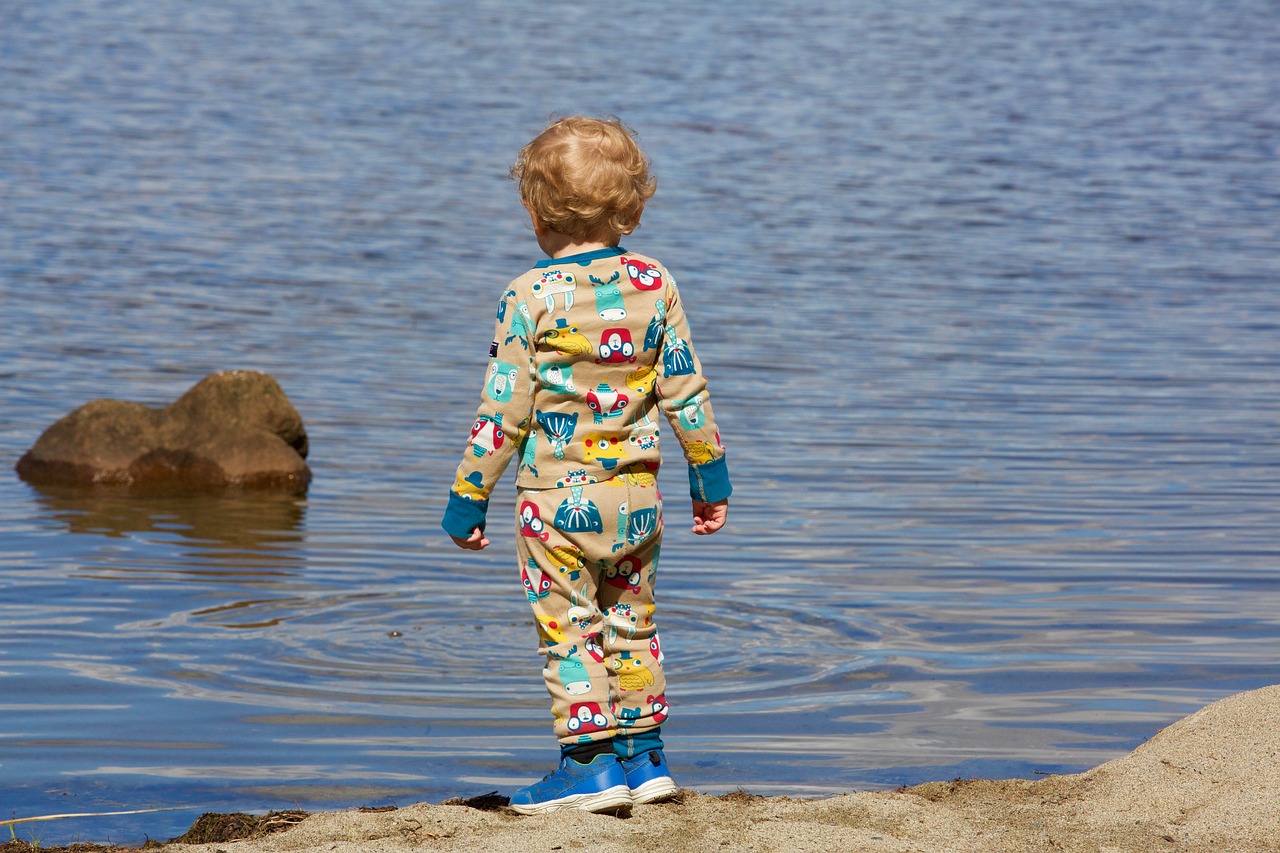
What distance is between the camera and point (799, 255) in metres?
17.9

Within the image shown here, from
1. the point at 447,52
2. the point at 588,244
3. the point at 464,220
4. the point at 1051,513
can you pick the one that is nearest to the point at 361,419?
the point at 1051,513

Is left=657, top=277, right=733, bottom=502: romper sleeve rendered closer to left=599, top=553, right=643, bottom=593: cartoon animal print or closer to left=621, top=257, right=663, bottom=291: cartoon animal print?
left=621, top=257, right=663, bottom=291: cartoon animal print

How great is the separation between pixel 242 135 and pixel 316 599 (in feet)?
63.8

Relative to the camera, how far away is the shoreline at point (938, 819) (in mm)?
4066

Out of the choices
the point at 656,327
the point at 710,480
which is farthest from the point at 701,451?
the point at 656,327

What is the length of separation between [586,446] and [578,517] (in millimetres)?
179

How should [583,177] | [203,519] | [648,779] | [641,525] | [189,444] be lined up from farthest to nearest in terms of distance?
[189,444], [203,519], [648,779], [641,525], [583,177]

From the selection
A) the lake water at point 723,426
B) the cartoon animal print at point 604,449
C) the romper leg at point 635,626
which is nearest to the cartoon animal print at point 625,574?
the romper leg at point 635,626

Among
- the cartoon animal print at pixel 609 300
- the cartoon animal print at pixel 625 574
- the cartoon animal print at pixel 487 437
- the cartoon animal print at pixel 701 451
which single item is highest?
the cartoon animal print at pixel 609 300

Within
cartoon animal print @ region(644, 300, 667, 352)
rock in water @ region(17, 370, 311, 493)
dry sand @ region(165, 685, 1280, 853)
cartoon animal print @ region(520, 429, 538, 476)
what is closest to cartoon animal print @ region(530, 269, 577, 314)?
cartoon animal print @ region(644, 300, 667, 352)

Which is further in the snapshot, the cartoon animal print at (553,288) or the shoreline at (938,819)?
the cartoon animal print at (553,288)

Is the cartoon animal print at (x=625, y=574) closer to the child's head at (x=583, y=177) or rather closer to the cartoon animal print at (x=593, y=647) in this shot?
the cartoon animal print at (x=593, y=647)

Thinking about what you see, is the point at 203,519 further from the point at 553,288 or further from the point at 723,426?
the point at 553,288

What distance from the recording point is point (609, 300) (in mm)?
4324
